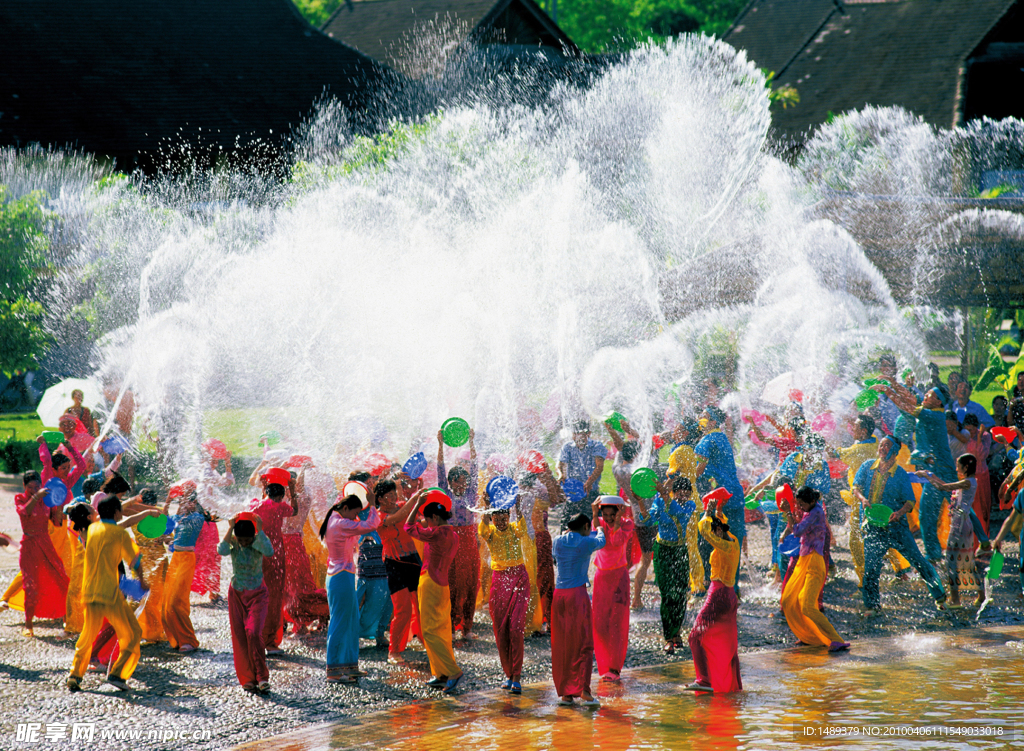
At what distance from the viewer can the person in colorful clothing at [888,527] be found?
9070mm

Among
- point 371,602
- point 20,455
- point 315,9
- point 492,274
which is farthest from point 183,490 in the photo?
point 315,9

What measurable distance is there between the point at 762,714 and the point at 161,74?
23.9 meters

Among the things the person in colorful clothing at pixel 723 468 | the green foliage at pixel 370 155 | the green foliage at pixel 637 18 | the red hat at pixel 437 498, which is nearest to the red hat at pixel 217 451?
the red hat at pixel 437 498

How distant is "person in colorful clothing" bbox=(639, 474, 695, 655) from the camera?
8406 millimetres

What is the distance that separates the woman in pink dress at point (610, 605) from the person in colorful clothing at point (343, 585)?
1696mm

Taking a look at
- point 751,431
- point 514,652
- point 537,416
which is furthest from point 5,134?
point 514,652

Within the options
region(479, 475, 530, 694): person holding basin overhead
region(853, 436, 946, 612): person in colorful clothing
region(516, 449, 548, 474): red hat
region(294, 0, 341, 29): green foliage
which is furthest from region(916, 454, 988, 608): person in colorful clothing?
region(294, 0, 341, 29): green foliage

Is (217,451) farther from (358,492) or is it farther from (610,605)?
(610,605)

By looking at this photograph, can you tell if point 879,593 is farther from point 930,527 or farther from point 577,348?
point 577,348

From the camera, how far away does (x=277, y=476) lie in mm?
8266

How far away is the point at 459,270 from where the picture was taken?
722 inches

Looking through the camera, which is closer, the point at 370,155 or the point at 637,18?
the point at 370,155

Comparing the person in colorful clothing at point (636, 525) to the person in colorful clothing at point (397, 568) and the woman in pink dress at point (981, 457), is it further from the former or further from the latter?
the woman in pink dress at point (981, 457)

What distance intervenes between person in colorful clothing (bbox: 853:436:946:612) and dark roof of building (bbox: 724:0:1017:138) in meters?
25.1
